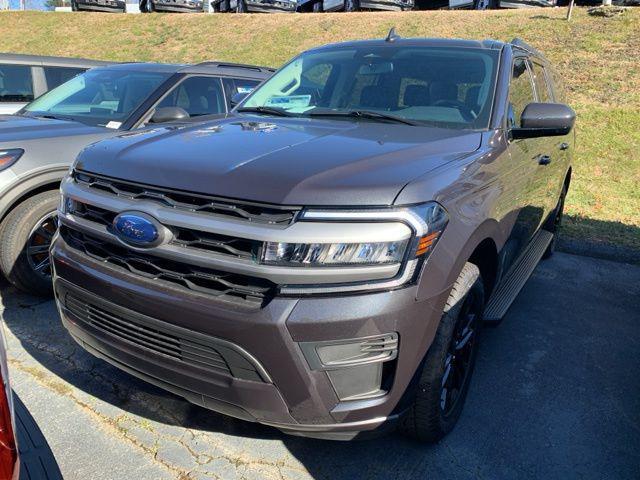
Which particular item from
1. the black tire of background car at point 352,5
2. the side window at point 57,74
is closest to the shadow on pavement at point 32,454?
the side window at point 57,74

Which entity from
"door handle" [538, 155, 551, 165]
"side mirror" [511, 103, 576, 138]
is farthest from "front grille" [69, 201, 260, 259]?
"door handle" [538, 155, 551, 165]

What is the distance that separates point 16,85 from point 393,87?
4913mm

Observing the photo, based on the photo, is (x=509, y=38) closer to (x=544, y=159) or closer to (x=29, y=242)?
(x=544, y=159)

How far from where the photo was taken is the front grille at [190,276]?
195 cm

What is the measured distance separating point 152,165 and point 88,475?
53.4 inches

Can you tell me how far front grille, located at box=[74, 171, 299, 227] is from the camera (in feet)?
6.40

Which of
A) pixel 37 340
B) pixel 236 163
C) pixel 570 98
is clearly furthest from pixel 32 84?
pixel 570 98

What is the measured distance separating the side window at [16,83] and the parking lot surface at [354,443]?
3.35m

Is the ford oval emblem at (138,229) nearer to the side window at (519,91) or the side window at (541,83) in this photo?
the side window at (519,91)

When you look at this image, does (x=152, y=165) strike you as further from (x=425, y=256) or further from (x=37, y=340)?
(x=37, y=340)

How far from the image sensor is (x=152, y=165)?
2.27m

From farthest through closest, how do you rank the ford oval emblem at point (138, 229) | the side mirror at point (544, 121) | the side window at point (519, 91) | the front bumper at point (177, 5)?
the front bumper at point (177, 5)
the side window at point (519, 91)
the side mirror at point (544, 121)
the ford oval emblem at point (138, 229)

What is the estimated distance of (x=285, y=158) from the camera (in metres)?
2.22

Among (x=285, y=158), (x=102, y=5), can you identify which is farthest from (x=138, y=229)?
(x=102, y=5)
